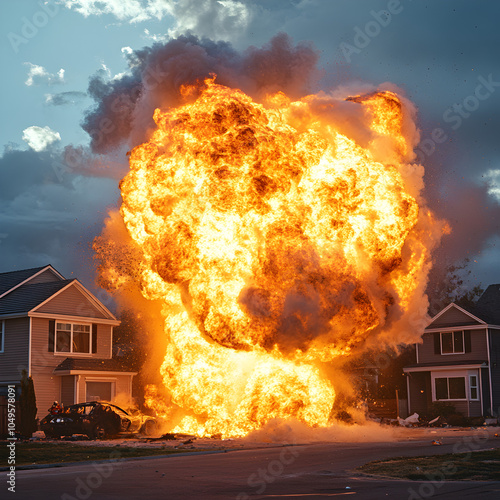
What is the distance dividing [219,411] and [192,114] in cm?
1075

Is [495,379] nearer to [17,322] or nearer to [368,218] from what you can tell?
[368,218]

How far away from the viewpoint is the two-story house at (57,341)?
35.6 m

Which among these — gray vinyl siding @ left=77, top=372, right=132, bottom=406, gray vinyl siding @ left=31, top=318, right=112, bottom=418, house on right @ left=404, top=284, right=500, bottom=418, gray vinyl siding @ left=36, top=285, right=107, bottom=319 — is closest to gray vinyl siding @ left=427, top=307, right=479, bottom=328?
house on right @ left=404, top=284, right=500, bottom=418

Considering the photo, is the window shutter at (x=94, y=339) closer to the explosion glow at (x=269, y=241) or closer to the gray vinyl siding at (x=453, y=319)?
the explosion glow at (x=269, y=241)

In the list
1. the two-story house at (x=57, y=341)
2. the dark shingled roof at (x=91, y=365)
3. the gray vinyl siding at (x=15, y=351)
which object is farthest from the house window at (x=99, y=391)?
the gray vinyl siding at (x=15, y=351)

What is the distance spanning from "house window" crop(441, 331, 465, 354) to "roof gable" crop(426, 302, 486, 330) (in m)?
0.63

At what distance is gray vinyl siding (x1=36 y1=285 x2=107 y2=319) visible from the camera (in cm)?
3678

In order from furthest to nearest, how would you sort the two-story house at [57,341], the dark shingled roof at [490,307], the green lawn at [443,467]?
the dark shingled roof at [490,307] → the two-story house at [57,341] → the green lawn at [443,467]

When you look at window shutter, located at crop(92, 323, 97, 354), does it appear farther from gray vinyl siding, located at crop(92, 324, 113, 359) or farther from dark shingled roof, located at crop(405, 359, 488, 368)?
dark shingled roof, located at crop(405, 359, 488, 368)

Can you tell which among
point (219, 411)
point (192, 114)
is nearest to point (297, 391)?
point (219, 411)

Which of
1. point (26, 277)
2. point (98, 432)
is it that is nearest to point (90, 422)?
point (98, 432)

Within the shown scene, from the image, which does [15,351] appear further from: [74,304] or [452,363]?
[452,363]

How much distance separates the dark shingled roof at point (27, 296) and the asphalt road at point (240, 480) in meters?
17.0

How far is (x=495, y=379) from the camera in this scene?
43594 mm
